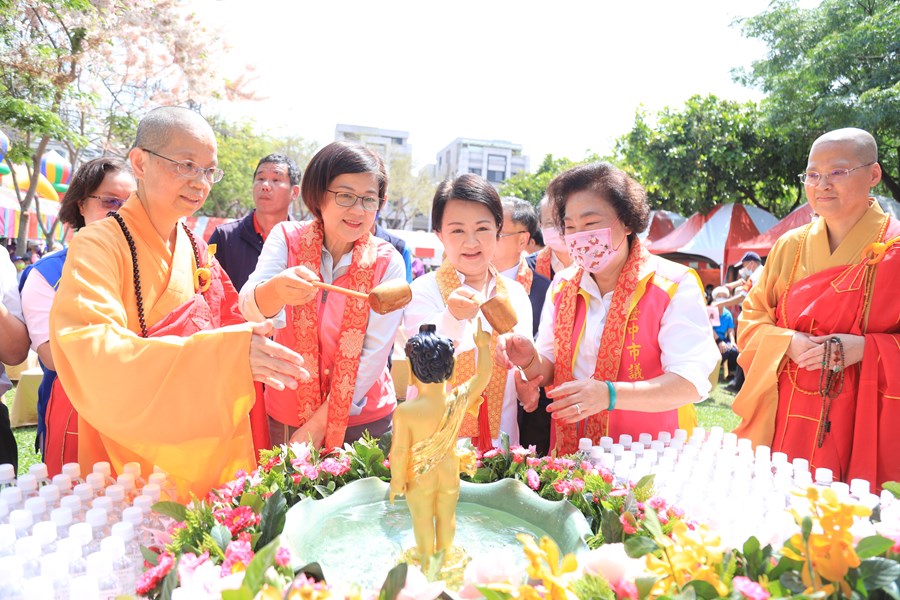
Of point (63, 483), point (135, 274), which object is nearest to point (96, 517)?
point (63, 483)

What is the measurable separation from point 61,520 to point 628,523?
52.2 inches

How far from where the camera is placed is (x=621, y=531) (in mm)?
1446

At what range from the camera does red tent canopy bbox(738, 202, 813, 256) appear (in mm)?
12867

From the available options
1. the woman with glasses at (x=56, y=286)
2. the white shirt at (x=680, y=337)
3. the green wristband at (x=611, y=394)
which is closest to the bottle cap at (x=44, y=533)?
the woman with glasses at (x=56, y=286)

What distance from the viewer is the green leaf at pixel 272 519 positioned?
55.3 inches

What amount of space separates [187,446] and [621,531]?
1.13m

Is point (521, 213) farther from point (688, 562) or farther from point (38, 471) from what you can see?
point (688, 562)

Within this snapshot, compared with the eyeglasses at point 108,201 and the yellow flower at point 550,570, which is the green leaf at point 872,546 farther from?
the eyeglasses at point 108,201

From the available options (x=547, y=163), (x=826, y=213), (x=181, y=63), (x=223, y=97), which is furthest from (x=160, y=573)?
(x=547, y=163)

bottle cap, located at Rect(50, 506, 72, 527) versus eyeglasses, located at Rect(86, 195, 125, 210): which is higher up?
eyeglasses, located at Rect(86, 195, 125, 210)

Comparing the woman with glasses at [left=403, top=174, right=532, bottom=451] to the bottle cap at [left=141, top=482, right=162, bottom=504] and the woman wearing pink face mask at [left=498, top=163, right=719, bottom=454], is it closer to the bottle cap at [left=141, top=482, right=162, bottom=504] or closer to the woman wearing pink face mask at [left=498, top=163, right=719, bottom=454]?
the woman wearing pink face mask at [left=498, top=163, right=719, bottom=454]

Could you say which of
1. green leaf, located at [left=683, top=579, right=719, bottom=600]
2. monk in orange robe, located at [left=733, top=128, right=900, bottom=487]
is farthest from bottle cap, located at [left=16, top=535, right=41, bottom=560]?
monk in orange robe, located at [left=733, top=128, right=900, bottom=487]

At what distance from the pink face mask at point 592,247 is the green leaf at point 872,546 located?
1.39m

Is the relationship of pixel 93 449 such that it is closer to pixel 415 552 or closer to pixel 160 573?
pixel 160 573
